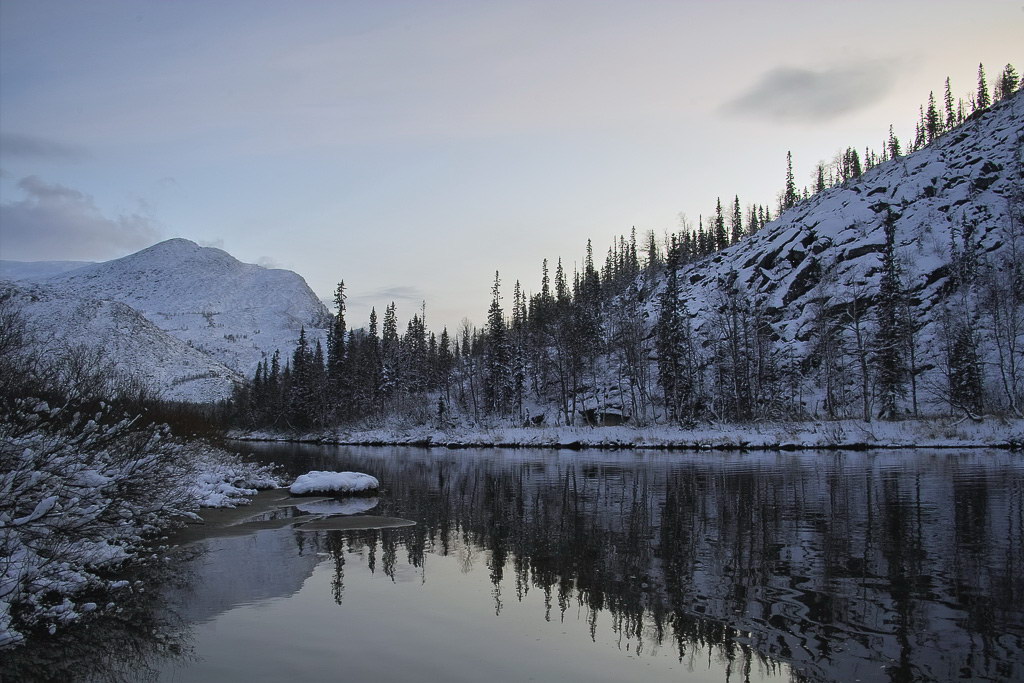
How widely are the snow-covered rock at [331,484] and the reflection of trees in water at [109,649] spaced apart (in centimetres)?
1405

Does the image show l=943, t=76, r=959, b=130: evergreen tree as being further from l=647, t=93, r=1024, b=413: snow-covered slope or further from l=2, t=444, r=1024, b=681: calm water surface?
l=2, t=444, r=1024, b=681: calm water surface

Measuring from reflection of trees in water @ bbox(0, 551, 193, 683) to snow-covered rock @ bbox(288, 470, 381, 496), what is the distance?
46.1 ft

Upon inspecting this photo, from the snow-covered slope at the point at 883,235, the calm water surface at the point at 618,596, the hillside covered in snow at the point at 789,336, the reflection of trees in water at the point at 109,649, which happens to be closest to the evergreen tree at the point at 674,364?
the hillside covered in snow at the point at 789,336

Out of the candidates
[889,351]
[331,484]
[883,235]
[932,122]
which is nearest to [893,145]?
[932,122]

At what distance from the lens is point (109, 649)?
26.8 ft

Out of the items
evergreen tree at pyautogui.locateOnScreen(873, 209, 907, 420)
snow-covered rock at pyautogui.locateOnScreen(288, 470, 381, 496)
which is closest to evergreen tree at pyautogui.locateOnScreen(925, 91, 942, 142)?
evergreen tree at pyautogui.locateOnScreen(873, 209, 907, 420)

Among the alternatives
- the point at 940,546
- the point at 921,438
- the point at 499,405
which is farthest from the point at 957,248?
the point at 940,546

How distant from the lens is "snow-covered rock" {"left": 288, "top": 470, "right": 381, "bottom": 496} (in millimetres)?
24344

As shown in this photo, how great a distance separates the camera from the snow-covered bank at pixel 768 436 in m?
39.8

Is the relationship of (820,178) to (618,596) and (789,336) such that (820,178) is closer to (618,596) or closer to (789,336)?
(789,336)

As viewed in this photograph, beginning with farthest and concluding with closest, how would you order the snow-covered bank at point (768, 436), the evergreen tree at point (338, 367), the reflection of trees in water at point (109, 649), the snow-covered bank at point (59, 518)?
1. the evergreen tree at point (338, 367)
2. the snow-covered bank at point (768, 436)
3. the snow-covered bank at point (59, 518)
4. the reflection of trees in water at point (109, 649)

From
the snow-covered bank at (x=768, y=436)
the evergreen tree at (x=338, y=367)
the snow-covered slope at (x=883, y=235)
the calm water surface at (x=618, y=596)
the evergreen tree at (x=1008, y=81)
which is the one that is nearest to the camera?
the calm water surface at (x=618, y=596)

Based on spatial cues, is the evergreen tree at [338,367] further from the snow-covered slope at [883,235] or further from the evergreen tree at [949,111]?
the evergreen tree at [949,111]

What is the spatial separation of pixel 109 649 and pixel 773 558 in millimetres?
10849
